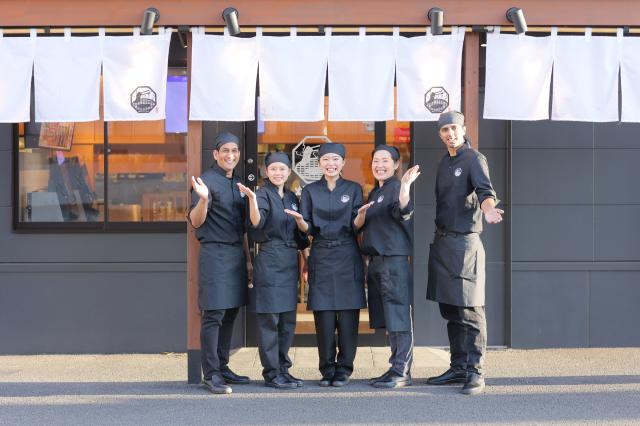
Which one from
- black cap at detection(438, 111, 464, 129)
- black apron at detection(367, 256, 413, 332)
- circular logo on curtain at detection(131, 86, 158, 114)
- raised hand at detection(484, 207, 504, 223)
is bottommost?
black apron at detection(367, 256, 413, 332)

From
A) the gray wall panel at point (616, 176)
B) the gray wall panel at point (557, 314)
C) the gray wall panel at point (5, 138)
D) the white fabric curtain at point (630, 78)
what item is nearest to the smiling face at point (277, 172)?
the white fabric curtain at point (630, 78)

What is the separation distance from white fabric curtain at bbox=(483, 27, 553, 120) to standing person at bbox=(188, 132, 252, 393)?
217 cm

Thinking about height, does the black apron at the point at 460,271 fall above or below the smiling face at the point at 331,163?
below

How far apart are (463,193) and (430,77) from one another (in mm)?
994

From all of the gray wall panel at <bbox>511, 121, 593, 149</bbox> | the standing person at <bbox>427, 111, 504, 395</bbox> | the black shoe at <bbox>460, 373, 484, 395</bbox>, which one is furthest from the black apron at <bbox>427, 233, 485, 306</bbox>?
the gray wall panel at <bbox>511, 121, 593, 149</bbox>

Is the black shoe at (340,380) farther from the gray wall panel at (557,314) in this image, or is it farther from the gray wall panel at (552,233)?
the gray wall panel at (552,233)

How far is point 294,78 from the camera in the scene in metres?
6.57

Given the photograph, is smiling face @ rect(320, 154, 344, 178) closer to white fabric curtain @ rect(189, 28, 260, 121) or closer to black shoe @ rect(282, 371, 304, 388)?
white fabric curtain @ rect(189, 28, 260, 121)

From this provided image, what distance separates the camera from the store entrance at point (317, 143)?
8406 millimetres

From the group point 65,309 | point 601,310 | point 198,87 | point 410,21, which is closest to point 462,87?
point 410,21

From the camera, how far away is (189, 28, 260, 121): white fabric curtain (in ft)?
21.6

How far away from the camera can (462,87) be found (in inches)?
276

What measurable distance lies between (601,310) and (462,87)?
3022 millimetres

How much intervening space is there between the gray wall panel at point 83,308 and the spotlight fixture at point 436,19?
3630 millimetres
